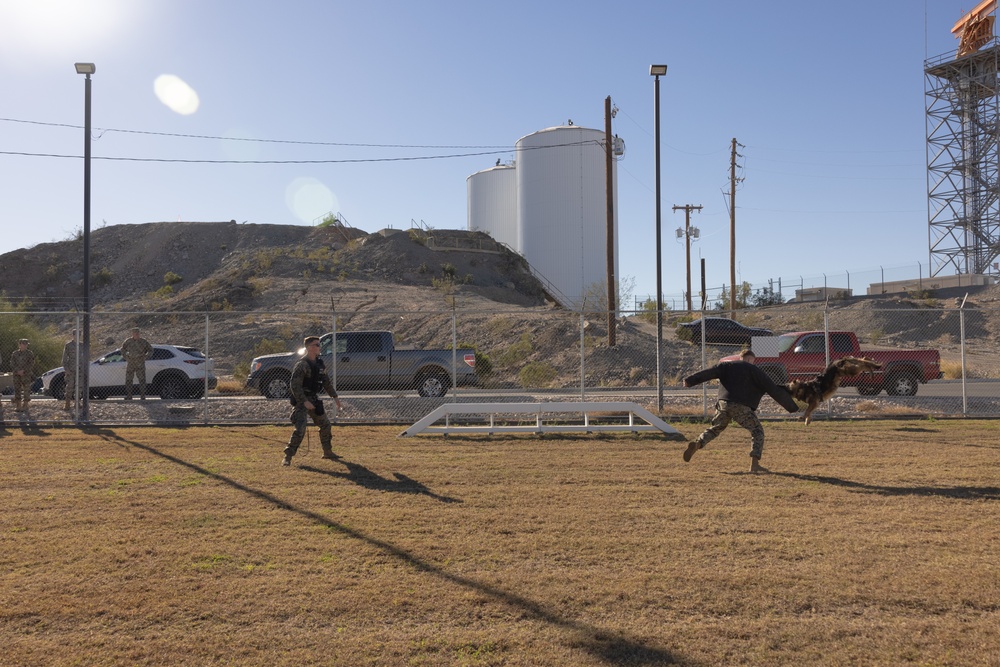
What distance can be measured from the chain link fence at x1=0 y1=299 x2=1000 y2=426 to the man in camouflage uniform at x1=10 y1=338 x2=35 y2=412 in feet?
0.48

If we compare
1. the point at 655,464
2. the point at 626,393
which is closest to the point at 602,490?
the point at 655,464

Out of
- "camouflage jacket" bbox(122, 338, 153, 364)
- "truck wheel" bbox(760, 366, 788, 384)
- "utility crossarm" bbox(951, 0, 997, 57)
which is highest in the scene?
"utility crossarm" bbox(951, 0, 997, 57)

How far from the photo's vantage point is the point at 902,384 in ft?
59.6

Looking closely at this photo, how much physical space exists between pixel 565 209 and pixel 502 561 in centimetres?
4511

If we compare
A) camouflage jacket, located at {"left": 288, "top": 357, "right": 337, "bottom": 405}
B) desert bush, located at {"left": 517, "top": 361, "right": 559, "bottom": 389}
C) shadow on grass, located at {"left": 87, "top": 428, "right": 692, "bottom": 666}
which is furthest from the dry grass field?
desert bush, located at {"left": 517, "top": 361, "right": 559, "bottom": 389}

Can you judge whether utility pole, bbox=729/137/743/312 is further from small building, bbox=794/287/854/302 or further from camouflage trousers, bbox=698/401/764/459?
camouflage trousers, bbox=698/401/764/459

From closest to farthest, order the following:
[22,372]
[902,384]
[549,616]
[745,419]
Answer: [549,616] → [745,419] → [22,372] → [902,384]

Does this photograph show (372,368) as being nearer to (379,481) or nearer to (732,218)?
(379,481)

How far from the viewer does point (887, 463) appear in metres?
10.2

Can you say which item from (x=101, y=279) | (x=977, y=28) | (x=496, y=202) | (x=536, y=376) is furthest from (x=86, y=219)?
(x=977, y=28)

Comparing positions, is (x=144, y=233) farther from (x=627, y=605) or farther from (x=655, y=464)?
(x=627, y=605)

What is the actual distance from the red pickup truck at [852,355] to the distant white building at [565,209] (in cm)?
2898

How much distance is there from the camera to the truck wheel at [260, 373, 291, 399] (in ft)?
57.8

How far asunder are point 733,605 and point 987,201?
5730 centimetres
